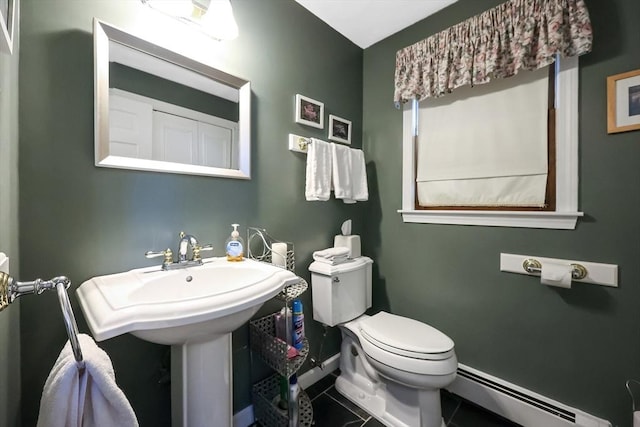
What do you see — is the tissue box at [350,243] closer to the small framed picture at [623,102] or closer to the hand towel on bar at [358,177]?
the hand towel on bar at [358,177]

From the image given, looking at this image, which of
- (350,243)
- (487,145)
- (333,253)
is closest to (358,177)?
(350,243)

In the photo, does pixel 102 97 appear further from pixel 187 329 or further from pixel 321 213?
pixel 321 213

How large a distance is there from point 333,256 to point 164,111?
1.09 m

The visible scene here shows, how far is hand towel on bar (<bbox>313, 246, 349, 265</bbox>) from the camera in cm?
151

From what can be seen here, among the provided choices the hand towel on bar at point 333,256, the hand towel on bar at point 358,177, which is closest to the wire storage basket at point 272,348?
the hand towel on bar at point 333,256

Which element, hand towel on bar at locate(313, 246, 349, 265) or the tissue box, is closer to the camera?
hand towel on bar at locate(313, 246, 349, 265)

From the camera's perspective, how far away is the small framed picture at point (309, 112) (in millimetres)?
1512

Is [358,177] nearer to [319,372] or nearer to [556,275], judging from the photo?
[556,275]

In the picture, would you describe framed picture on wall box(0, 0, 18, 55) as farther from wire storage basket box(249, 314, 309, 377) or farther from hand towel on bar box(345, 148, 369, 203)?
hand towel on bar box(345, 148, 369, 203)

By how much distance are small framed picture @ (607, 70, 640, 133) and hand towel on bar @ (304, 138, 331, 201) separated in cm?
130

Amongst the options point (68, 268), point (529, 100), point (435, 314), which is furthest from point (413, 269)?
point (68, 268)

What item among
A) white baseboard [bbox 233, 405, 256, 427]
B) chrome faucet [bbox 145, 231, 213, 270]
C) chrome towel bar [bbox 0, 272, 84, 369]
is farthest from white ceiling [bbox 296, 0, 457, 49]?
white baseboard [bbox 233, 405, 256, 427]

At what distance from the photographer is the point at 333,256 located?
1510 millimetres

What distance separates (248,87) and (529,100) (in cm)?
143
